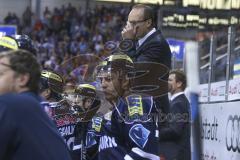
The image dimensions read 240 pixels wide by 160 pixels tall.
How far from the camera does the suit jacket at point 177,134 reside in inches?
316

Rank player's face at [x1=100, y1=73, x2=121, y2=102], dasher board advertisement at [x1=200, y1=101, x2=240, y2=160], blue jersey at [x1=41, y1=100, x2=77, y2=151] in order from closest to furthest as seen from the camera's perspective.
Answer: player's face at [x1=100, y1=73, x2=121, y2=102], blue jersey at [x1=41, y1=100, x2=77, y2=151], dasher board advertisement at [x1=200, y1=101, x2=240, y2=160]

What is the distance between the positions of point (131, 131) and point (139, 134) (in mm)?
64

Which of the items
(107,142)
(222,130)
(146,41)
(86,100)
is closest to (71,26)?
(222,130)

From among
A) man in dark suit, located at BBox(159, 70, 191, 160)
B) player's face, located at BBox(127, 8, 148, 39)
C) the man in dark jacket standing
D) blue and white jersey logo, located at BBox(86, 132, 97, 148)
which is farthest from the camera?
man in dark suit, located at BBox(159, 70, 191, 160)

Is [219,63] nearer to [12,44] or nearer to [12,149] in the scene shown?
[12,44]

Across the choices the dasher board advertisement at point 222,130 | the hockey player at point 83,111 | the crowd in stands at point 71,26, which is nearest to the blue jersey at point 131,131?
the hockey player at point 83,111

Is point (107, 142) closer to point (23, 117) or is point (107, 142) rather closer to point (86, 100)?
point (23, 117)

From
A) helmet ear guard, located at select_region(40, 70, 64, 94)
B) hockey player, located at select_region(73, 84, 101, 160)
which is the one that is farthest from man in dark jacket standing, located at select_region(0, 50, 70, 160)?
hockey player, located at select_region(73, 84, 101, 160)

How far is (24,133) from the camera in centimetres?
384

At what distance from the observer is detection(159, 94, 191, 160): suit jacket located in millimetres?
8039

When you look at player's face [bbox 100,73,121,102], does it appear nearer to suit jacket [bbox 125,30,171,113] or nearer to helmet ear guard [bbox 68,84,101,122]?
suit jacket [bbox 125,30,171,113]

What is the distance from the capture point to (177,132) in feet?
26.6

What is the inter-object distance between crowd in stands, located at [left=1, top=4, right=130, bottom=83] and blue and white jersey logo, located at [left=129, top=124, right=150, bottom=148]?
19294mm

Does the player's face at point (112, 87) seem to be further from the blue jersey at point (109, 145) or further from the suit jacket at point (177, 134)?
the suit jacket at point (177, 134)
